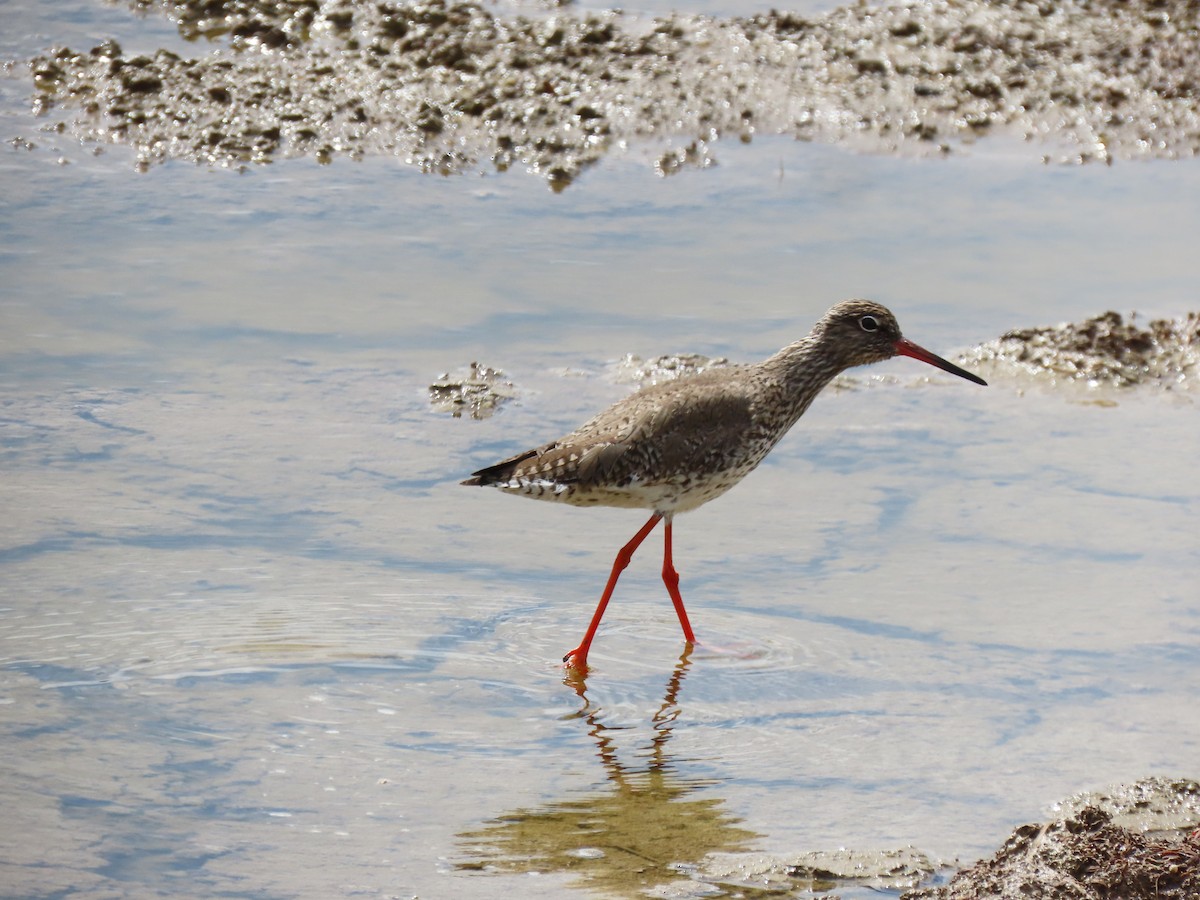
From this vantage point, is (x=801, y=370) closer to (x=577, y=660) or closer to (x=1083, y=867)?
(x=577, y=660)

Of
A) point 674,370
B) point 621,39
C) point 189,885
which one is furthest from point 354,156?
point 189,885

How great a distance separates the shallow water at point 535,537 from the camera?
17.5 ft

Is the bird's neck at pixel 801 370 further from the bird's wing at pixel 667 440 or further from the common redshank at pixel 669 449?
the bird's wing at pixel 667 440

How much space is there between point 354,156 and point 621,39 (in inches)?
91.3

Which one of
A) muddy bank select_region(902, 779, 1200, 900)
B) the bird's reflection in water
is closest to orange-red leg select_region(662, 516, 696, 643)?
the bird's reflection in water

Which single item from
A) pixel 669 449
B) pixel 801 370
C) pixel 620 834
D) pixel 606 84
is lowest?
pixel 620 834

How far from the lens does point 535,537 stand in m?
7.57

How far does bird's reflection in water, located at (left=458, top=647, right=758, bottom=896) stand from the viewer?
16.3 ft

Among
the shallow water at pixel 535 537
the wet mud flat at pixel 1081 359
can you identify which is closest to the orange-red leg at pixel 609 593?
the shallow water at pixel 535 537

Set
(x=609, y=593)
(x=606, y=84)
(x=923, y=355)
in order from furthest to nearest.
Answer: (x=606, y=84)
(x=923, y=355)
(x=609, y=593)

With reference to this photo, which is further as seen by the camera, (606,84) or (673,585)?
(606,84)

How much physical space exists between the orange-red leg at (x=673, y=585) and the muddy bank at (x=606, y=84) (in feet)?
14.9

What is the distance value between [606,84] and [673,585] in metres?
5.71

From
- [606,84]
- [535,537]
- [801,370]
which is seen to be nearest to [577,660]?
[535,537]
